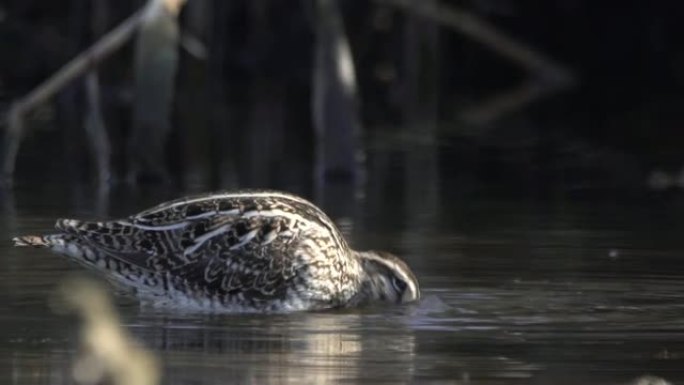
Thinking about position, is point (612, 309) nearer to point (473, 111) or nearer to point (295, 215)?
point (295, 215)

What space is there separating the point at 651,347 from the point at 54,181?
26.9ft

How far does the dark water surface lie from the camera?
936 centimetres

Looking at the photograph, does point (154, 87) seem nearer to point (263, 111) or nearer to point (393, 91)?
point (263, 111)

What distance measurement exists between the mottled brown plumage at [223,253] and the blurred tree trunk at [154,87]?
4.76 meters

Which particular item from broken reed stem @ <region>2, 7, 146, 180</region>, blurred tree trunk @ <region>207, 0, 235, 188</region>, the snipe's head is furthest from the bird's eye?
blurred tree trunk @ <region>207, 0, 235, 188</region>

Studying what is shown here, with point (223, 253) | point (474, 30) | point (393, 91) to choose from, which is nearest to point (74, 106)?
point (393, 91)

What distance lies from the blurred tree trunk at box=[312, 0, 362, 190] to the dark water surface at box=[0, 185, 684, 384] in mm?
1900

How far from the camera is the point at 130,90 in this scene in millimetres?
25547

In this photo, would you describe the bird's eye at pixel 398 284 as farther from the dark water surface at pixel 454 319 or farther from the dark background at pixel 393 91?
the dark background at pixel 393 91

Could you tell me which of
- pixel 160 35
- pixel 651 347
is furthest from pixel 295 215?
pixel 160 35

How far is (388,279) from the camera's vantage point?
11.8 m

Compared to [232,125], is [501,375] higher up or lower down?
lower down

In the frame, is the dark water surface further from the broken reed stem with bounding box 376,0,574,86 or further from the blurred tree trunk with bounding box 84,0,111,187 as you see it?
the broken reed stem with bounding box 376,0,574,86

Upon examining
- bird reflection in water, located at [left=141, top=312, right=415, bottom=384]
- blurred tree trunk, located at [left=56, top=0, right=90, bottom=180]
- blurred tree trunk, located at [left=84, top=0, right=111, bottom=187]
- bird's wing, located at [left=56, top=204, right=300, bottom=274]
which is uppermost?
blurred tree trunk, located at [left=56, top=0, right=90, bottom=180]
